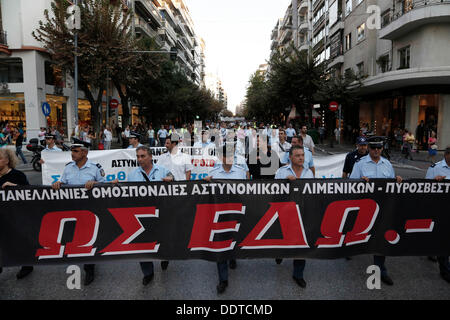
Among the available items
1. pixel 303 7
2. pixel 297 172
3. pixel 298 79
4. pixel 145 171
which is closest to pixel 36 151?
pixel 145 171

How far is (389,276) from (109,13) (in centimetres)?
2156

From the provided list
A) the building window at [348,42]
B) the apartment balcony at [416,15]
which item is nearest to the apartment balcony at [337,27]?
the building window at [348,42]

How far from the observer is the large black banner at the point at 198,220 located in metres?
4.01

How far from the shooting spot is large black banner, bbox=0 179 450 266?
4008mm

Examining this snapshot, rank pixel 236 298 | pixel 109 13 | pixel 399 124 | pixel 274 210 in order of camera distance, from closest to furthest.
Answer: pixel 236 298, pixel 274 210, pixel 109 13, pixel 399 124

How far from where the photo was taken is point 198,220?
402cm

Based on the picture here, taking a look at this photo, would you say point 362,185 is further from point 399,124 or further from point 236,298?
point 399,124

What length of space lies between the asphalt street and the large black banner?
363mm

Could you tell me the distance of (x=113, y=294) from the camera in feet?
12.8

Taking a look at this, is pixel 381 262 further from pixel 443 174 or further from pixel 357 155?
pixel 357 155

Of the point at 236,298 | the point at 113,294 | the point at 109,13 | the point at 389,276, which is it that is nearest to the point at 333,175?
the point at 389,276

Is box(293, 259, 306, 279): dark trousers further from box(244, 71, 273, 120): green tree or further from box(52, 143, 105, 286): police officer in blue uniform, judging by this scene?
box(244, 71, 273, 120): green tree

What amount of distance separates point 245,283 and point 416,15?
2142 centimetres

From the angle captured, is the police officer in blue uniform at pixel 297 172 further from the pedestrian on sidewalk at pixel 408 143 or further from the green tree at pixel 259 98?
the green tree at pixel 259 98
